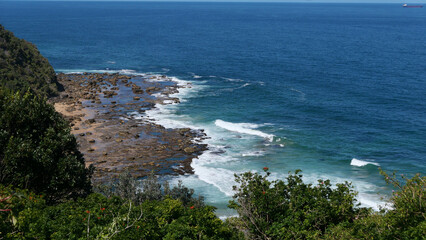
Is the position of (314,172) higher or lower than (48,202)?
lower

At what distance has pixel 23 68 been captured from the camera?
8656cm

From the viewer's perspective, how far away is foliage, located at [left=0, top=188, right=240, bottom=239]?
55.0ft

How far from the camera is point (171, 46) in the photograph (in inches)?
6161

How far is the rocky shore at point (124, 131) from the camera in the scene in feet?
176

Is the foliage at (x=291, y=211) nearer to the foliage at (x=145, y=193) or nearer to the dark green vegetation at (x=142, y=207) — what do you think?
the dark green vegetation at (x=142, y=207)

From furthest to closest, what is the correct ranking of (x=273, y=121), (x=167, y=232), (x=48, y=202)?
(x=273, y=121) → (x=48, y=202) → (x=167, y=232)

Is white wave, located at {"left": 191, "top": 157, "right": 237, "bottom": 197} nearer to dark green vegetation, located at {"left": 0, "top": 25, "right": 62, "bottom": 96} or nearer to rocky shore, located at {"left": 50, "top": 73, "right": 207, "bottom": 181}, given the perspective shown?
rocky shore, located at {"left": 50, "top": 73, "right": 207, "bottom": 181}

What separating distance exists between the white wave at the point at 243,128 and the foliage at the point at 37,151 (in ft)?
124

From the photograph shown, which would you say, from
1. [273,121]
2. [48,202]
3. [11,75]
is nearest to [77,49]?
[11,75]

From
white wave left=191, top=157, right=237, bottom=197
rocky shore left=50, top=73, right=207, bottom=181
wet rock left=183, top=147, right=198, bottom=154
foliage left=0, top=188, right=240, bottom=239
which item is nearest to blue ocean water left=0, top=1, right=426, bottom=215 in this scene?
white wave left=191, top=157, right=237, bottom=197

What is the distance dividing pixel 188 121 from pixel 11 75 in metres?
38.3

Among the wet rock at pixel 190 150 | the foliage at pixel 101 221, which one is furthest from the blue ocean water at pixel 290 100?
the foliage at pixel 101 221

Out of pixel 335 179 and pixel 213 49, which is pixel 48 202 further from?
pixel 213 49

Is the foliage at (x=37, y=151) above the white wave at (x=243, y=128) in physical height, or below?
above
